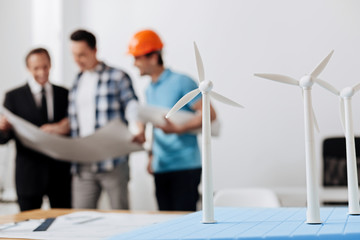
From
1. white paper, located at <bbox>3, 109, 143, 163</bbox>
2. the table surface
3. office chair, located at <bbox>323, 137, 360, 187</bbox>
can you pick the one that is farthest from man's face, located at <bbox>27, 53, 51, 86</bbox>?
office chair, located at <bbox>323, 137, 360, 187</bbox>

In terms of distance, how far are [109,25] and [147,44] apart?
2420 mm

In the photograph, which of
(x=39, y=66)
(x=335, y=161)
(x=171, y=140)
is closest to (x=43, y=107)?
(x=39, y=66)

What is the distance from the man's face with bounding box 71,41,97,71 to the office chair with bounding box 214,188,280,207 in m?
1.24

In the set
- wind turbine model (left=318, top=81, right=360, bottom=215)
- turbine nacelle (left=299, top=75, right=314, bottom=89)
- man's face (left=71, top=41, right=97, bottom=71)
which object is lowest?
wind turbine model (left=318, top=81, right=360, bottom=215)

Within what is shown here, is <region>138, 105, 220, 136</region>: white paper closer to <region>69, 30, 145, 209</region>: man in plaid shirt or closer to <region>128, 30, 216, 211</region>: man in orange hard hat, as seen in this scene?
<region>128, 30, 216, 211</region>: man in orange hard hat

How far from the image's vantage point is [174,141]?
121 inches

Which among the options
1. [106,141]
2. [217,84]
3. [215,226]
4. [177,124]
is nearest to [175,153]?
[177,124]

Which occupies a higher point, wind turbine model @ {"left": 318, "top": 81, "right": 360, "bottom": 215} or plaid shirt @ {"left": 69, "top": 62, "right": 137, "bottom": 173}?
plaid shirt @ {"left": 69, "top": 62, "right": 137, "bottom": 173}

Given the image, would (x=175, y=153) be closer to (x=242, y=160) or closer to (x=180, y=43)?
(x=242, y=160)

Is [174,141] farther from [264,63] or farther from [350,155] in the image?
[264,63]

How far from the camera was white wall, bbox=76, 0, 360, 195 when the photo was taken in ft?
15.2

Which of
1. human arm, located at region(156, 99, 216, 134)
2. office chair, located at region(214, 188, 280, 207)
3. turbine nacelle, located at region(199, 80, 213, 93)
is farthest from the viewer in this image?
human arm, located at region(156, 99, 216, 134)

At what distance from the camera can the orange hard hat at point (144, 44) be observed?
3.21 m

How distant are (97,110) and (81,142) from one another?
0.84 feet
